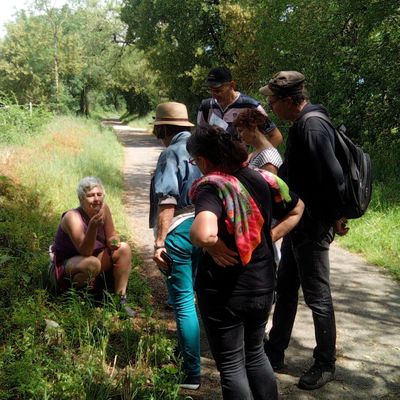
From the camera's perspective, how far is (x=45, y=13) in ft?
92.9

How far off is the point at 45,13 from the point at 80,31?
862 centimetres

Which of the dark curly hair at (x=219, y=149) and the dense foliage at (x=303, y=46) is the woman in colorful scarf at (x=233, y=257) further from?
the dense foliage at (x=303, y=46)

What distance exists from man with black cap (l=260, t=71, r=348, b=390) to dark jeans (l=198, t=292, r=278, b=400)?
793mm

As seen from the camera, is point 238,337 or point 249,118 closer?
point 238,337

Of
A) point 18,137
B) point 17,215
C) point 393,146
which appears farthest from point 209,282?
point 18,137

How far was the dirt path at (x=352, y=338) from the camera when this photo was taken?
313 centimetres

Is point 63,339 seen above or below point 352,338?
above

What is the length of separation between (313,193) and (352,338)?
168 centimetres

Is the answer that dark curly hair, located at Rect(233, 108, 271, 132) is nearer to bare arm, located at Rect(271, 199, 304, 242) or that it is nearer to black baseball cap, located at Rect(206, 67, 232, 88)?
black baseball cap, located at Rect(206, 67, 232, 88)

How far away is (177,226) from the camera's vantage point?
9.43ft

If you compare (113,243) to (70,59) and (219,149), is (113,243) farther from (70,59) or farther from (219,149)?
(70,59)

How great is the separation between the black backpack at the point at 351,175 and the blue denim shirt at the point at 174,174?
856 mm

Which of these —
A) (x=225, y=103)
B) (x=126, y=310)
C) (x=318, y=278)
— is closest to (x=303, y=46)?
(x=225, y=103)

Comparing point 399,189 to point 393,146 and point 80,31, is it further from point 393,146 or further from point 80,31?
point 80,31
